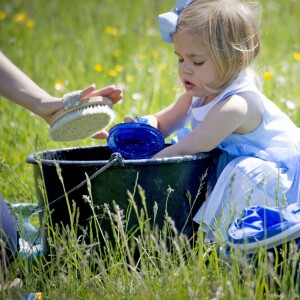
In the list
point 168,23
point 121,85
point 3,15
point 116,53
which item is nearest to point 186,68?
point 168,23

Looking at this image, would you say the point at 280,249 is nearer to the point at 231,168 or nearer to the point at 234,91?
the point at 231,168

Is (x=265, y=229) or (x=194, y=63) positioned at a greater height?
(x=194, y=63)

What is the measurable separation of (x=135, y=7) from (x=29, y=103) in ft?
14.9

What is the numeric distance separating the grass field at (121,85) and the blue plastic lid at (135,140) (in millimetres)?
374

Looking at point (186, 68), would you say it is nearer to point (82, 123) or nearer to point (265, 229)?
point (82, 123)

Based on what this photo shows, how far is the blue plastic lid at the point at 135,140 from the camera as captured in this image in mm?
3057

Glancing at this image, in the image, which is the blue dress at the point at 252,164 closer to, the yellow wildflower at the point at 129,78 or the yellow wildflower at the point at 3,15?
the yellow wildflower at the point at 129,78

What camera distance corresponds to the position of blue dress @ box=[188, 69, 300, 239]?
9.20ft

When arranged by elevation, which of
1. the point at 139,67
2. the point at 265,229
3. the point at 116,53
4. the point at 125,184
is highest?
the point at 116,53

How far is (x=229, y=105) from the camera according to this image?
2.91 m

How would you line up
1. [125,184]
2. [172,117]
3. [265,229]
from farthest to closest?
[172,117], [125,184], [265,229]

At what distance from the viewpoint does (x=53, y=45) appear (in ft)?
20.3

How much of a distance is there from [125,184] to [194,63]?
0.60 metres

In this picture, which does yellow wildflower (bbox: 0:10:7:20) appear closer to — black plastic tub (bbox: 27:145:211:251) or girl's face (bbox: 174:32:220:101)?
girl's face (bbox: 174:32:220:101)
